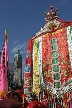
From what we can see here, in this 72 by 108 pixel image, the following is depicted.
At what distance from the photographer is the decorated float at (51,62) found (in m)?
13.4

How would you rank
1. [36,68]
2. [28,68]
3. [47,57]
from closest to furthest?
[47,57], [36,68], [28,68]

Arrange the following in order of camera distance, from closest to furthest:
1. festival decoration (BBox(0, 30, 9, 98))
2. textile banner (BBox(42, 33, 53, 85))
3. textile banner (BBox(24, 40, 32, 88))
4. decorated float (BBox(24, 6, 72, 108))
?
decorated float (BBox(24, 6, 72, 108))
textile banner (BBox(42, 33, 53, 85))
textile banner (BBox(24, 40, 32, 88))
festival decoration (BBox(0, 30, 9, 98))

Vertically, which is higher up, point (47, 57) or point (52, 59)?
point (47, 57)

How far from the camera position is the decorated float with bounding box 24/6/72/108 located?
43.8 ft

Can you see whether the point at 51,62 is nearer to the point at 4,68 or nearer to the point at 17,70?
the point at 4,68

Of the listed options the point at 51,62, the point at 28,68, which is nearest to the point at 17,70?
the point at 28,68

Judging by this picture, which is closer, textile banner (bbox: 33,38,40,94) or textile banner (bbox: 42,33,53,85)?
textile banner (bbox: 42,33,53,85)

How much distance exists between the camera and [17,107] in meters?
1.55

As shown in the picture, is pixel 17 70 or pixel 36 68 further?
pixel 17 70

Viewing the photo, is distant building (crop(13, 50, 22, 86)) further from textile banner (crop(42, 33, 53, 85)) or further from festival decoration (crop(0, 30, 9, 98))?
textile banner (crop(42, 33, 53, 85))

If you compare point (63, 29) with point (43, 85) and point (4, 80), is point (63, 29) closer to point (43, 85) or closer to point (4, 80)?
point (43, 85)

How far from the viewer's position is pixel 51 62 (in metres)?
14.2

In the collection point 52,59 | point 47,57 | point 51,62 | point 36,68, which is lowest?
point 36,68

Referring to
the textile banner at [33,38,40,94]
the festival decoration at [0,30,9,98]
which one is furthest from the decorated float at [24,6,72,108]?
the festival decoration at [0,30,9,98]
